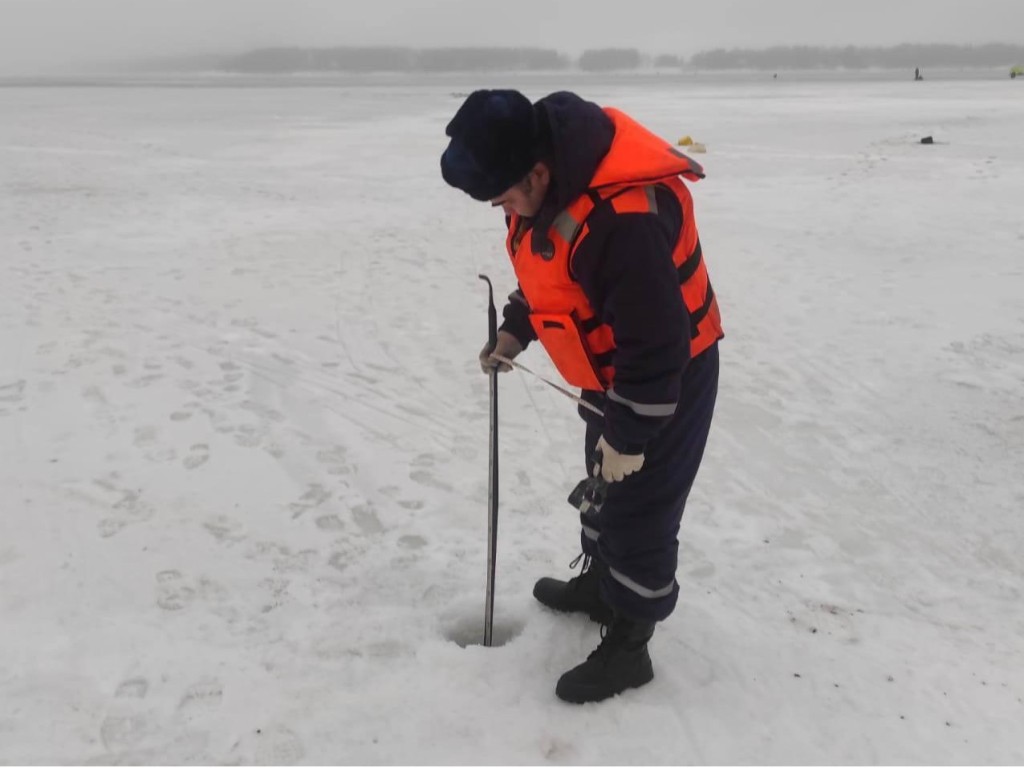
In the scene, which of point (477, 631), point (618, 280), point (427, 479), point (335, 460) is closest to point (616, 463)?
point (618, 280)

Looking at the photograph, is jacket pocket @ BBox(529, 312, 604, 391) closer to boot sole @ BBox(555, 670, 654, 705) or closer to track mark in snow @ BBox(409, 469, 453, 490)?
boot sole @ BBox(555, 670, 654, 705)

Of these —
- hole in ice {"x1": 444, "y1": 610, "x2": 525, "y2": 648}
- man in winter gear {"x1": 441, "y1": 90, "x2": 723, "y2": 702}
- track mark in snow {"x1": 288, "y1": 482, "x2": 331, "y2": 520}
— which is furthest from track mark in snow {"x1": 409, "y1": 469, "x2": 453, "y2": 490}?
man in winter gear {"x1": 441, "y1": 90, "x2": 723, "y2": 702}

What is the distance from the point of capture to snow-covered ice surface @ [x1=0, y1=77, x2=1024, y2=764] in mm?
2494

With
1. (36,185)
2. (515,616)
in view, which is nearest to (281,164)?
(36,185)

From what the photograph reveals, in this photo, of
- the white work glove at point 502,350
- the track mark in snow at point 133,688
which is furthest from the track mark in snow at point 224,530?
the white work glove at point 502,350

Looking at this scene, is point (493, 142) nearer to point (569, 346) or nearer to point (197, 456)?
point (569, 346)

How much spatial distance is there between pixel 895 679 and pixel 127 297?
6.14m

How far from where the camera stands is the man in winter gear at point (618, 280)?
1.93 meters

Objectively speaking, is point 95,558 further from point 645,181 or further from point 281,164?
point 281,164

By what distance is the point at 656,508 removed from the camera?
2363 millimetres

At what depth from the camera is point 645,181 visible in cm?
195

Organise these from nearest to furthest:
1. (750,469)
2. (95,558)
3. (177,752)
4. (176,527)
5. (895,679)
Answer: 1. (177,752)
2. (895,679)
3. (95,558)
4. (176,527)
5. (750,469)

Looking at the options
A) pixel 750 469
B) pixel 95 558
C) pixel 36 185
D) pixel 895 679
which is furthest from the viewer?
pixel 36 185

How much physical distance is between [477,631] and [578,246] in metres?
1.61
